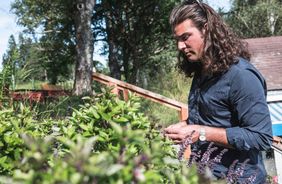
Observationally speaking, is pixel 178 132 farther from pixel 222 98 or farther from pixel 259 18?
pixel 259 18

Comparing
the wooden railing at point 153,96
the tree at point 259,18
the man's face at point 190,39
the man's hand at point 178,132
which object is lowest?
the wooden railing at point 153,96

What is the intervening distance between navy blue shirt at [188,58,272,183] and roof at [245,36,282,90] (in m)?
14.5

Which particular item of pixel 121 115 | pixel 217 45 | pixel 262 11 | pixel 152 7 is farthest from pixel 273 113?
pixel 262 11

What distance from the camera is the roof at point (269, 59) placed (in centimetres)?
1705

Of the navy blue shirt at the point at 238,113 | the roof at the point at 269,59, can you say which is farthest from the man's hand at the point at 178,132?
the roof at the point at 269,59

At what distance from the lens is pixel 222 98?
227 centimetres

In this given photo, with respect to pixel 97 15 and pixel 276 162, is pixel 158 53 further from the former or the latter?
pixel 276 162

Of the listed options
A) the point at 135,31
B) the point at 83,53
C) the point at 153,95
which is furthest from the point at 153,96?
the point at 135,31

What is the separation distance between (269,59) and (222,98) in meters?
17.4

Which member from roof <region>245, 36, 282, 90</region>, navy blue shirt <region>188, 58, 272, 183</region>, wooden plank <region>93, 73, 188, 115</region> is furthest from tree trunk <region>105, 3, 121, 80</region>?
navy blue shirt <region>188, 58, 272, 183</region>

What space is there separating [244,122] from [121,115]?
772mm

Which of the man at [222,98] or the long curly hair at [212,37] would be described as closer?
the man at [222,98]

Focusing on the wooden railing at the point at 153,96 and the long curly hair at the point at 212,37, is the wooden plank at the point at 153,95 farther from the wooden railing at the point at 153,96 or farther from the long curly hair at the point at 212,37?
the long curly hair at the point at 212,37

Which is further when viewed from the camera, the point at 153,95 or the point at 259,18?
the point at 259,18
